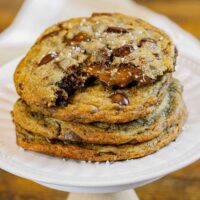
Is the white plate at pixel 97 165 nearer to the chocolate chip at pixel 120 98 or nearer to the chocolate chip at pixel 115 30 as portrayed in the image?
the chocolate chip at pixel 120 98

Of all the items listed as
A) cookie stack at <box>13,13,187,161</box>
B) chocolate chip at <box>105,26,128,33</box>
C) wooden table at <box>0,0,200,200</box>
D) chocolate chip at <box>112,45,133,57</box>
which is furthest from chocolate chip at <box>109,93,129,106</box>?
wooden table at <box>0,0,200,200</box>

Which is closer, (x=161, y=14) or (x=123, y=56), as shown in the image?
(x=123, y=56)

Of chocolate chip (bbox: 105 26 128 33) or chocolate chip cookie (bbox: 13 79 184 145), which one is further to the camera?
chocolate chip (bbox: 105 26 128 33)

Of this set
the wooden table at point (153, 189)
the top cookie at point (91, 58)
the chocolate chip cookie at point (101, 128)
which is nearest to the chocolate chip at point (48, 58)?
the top cookie at point (91, 58)

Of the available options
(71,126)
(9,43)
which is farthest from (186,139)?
(9,43)

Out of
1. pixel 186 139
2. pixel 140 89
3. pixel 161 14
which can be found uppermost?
pixel 140 89

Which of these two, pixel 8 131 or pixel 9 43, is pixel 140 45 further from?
pixel 9 43

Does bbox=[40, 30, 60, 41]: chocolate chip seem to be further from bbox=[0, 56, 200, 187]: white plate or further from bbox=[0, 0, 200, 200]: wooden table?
bbox=[0, 0, 200, 200]: wooden table

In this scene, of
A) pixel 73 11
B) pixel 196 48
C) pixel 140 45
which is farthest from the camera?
pixel 73 11
